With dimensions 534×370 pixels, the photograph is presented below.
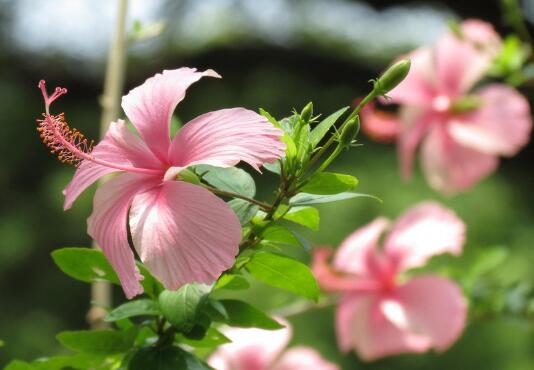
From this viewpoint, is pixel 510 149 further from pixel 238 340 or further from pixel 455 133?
pixel 238 340

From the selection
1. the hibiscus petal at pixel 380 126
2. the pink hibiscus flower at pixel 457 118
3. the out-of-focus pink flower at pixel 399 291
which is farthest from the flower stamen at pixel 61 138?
the hibiscus petal at pixel 380 126

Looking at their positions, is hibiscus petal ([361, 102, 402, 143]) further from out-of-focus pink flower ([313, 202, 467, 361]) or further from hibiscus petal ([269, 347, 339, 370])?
hibiscus petal ([269, 347, 339, 370])

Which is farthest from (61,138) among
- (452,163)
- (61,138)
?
(452,163)

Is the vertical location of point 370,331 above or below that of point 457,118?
below

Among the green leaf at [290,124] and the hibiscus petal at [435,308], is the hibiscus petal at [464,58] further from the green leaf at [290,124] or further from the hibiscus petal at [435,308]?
the green leaf at [290,124]

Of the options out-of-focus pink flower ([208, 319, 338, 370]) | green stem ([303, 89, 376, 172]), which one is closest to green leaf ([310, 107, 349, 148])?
green stem ([303, 89, 376, 172])

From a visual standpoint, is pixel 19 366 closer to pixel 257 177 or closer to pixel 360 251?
pixel 360 251

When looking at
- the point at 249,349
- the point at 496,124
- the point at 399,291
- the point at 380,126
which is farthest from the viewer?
the point at 380,126

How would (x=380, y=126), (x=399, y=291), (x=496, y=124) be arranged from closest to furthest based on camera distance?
1. (x=399, y=291)
2. (x=496, y=124)
3. (x=380, y=126)
